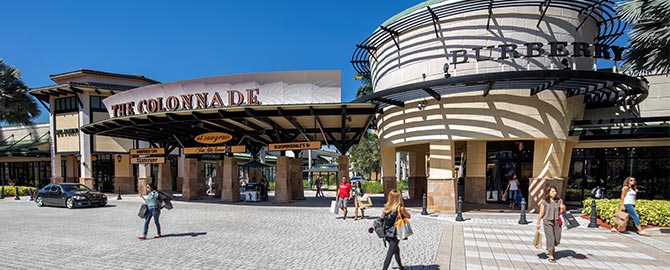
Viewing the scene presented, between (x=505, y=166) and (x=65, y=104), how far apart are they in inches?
1329

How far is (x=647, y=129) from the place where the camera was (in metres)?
15.7

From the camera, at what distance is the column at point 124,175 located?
31.6m

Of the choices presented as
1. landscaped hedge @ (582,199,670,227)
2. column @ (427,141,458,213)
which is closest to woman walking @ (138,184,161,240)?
column @ (427,141,458,213)

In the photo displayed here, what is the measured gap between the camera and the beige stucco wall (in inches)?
1203

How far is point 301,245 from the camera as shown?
977 centimetres

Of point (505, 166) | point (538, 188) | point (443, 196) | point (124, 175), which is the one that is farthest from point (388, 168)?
point (124, 175)

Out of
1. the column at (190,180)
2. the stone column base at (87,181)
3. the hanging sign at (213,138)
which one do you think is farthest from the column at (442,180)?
the stone column base at (87,181)

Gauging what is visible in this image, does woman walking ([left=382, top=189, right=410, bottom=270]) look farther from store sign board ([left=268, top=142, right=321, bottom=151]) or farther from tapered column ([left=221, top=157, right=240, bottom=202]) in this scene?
tapered column ([left=221, top=157, right=240, bottom=202])

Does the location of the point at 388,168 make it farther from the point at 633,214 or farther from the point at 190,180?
the point at 190,180


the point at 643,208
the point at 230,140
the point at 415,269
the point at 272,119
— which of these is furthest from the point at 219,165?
the point at 643,208

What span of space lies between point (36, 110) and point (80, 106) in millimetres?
4249

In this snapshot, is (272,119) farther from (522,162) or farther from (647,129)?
(647,129)

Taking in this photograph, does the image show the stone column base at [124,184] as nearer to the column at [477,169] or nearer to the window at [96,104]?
the window at [96,104]

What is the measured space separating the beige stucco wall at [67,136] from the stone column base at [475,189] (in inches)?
1184
